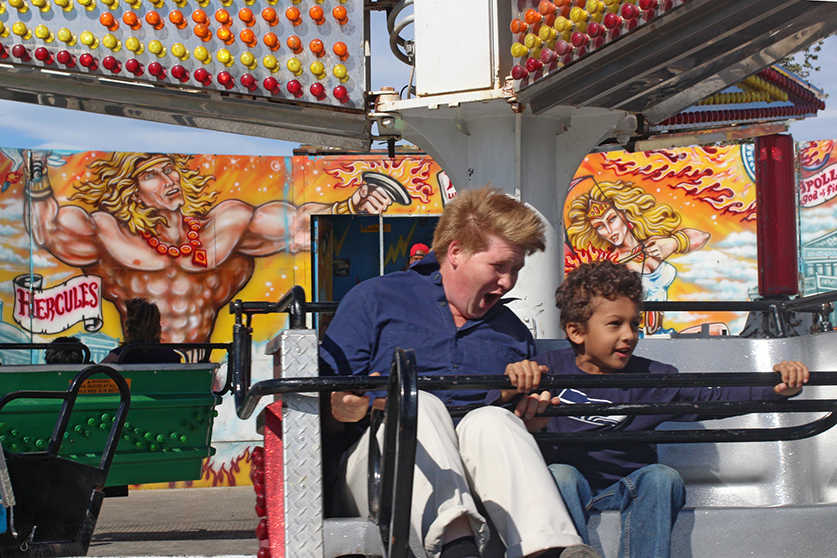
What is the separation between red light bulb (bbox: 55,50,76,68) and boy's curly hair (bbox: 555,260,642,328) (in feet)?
11.7

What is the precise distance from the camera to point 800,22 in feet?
14.7

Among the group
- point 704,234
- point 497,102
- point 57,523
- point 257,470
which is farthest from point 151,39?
point 704,234

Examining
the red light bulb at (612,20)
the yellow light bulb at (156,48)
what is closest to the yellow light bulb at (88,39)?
the yellow light bulb at (156,48)

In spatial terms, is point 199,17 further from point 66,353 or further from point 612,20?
point 66,353

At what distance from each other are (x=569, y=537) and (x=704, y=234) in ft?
30.9

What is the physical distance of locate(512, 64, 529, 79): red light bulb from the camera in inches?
205

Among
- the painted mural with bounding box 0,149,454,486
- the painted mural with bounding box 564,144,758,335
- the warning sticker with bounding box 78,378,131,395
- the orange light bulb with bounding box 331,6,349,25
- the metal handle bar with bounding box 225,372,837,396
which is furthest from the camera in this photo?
the painted mural with bounding box 564,144,758,335

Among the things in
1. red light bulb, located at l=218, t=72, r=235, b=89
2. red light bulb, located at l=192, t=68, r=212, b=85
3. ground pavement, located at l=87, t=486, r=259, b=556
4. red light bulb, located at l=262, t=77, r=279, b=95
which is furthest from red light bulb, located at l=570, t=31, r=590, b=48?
ground pavement, located at l=87, t=486, r=259, b=556

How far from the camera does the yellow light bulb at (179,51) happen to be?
5699 millimetres

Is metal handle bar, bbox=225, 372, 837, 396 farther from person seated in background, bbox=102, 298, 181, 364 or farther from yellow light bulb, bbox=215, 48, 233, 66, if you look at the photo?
person seated in background, bbox=102, 298, 181, 364

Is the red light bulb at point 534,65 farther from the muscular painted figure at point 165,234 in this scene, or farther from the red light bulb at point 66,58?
the muscular painted figure at point 165,234

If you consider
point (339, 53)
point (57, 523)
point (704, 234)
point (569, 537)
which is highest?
point (339, 53)

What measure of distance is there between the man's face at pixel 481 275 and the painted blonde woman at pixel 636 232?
8.39m

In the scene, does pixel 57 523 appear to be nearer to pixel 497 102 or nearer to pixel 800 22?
pixel 497 102
